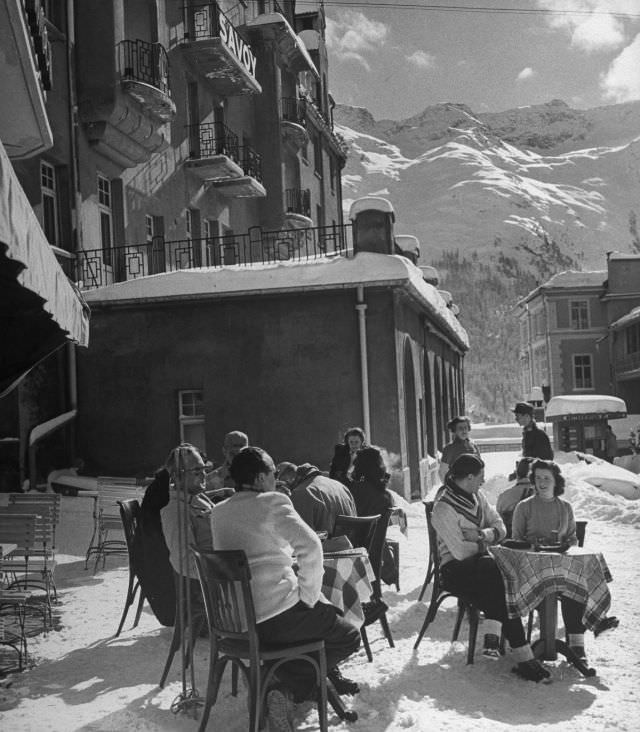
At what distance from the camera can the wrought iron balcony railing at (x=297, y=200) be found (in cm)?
2961

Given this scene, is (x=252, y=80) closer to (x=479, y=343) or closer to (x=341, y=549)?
(x=341, y=549)

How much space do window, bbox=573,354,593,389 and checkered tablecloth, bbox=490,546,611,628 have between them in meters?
56.1

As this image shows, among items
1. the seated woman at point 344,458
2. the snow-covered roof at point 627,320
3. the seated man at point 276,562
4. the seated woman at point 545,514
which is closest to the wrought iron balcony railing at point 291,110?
the seated woman at point 344,458

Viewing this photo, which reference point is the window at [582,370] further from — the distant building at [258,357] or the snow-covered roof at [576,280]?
the distant building at [258,357]

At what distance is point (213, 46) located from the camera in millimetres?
22312

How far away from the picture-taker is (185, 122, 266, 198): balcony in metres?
22.7

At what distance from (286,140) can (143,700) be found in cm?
2454

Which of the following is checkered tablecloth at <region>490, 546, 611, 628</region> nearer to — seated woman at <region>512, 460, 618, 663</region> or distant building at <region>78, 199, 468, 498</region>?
seated woman at <region>512, 460, 618, 663</region>

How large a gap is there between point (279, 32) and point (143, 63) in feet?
33.5

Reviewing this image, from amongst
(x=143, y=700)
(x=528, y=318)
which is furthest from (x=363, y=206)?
(x=528, y=318)

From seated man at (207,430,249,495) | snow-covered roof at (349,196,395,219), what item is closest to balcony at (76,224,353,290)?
snow-covered roof at (349,196,395,219)

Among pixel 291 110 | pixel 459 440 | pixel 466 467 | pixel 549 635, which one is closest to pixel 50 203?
pixel 459 440

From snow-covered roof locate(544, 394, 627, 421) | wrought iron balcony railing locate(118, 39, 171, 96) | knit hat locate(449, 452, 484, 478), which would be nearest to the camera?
knit hat locate(449, 452, 484, 478)

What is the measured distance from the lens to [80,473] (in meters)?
17.4
